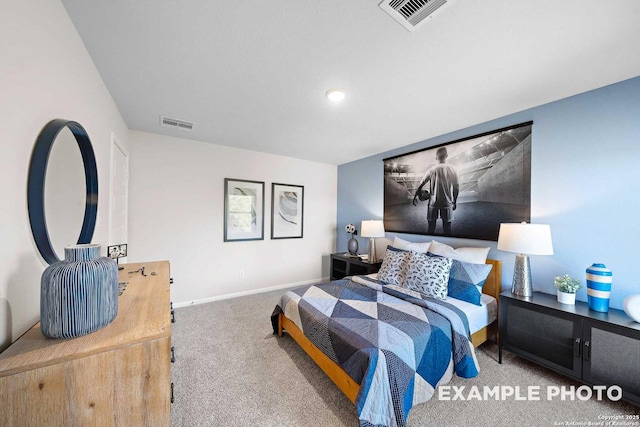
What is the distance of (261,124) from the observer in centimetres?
284

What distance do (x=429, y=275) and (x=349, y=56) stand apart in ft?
6.89

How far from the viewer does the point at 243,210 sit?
3.87m

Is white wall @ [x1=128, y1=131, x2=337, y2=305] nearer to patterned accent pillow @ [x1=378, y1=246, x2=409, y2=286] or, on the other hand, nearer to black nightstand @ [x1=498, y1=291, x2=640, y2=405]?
patterned accent pillow @ [x1=378, y1=246, x2=409, y2=286]

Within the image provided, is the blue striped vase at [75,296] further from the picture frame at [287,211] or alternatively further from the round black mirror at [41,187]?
the picture frame at [287,211]

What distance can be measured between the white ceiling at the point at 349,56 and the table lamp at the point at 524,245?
121 centimetres

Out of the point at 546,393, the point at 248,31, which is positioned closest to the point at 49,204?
the point at 248,31

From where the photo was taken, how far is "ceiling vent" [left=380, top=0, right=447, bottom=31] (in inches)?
48.2

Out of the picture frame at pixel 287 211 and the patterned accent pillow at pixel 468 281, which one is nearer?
the patterned accent pillow at pixel 468 281

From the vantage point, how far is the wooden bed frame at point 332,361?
160 cm

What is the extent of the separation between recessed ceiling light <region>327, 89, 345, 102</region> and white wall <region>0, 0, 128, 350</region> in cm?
169

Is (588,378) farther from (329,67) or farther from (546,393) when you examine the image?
(329,67)

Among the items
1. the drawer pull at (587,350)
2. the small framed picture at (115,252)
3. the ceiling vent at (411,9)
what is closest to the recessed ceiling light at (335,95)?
the ceiling vent at (411,9)

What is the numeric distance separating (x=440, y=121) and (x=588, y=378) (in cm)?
254

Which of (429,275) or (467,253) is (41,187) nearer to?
(429,275)
